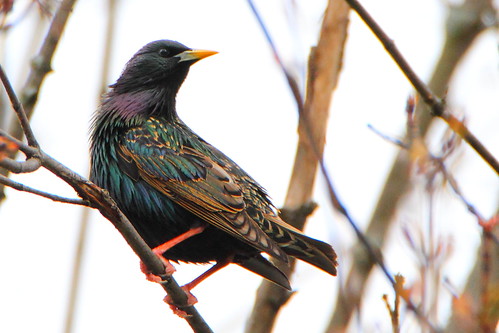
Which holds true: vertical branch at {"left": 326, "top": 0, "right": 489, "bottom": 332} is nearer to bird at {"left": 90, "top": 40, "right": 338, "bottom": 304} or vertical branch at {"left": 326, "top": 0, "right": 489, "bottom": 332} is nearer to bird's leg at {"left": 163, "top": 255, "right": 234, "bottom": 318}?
bird at {"left": 90, "top": 40, "right": 338, "bottom": 304}

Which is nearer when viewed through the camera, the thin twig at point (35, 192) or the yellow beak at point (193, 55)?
the thin twig at point (35, 192)

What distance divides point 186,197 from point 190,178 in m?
0.21

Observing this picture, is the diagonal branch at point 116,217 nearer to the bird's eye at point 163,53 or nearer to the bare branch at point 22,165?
the bare branch at point 22,165

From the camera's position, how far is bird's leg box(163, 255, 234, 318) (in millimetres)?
5324

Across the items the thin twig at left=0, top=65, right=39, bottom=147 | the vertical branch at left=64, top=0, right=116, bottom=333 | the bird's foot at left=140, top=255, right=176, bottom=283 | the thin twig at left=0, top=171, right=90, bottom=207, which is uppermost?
the vertical branch at left=64, top=0, right=116, bottom=333

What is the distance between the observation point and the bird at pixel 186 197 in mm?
5527

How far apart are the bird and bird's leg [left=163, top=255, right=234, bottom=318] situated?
0.03 ft

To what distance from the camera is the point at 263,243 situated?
525 cm

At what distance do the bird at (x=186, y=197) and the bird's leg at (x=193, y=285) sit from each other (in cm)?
1

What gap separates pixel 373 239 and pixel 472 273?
862 millimetres

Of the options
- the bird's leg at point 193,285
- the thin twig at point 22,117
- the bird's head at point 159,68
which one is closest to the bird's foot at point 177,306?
the bird's leg at point 193,285

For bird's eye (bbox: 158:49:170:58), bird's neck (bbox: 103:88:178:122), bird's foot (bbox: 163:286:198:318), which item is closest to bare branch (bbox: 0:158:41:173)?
bird's foot (bbox: 163:286:198:318)

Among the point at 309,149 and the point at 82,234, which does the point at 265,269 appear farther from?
the point at 82,234

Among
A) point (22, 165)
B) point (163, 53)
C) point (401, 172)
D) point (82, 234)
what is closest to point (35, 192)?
point (22, 165)
